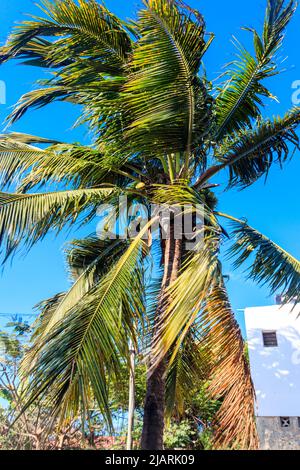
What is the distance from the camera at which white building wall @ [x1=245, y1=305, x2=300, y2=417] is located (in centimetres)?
1115

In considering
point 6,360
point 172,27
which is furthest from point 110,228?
point 6,360

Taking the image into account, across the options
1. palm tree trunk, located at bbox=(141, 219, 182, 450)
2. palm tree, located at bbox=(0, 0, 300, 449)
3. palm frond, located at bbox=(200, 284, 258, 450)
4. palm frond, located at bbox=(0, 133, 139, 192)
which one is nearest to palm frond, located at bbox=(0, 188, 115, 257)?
palm tree, located at bbox=(0, 0, 300, 449)

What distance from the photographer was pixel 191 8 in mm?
4012

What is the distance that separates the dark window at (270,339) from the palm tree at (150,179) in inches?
288

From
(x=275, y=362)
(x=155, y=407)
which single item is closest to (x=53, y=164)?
(x=155, y=407)

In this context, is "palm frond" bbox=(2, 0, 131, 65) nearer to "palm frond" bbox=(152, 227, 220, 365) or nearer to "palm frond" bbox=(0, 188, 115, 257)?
"palm frond" bbox=(0, 188, 115, 257)

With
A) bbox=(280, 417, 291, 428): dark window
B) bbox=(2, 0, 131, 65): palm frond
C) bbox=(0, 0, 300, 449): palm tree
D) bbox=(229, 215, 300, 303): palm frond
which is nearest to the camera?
bbox=(0, 0, 300, 449): palm tree

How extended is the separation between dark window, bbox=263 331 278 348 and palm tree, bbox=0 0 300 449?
732cm

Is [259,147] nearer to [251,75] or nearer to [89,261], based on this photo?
[251,75]

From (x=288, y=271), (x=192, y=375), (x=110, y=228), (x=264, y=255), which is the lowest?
(x=192, y=375)

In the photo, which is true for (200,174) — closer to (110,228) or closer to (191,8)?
(110,228)

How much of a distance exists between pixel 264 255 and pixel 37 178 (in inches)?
112

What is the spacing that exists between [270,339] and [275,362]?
0.76 m

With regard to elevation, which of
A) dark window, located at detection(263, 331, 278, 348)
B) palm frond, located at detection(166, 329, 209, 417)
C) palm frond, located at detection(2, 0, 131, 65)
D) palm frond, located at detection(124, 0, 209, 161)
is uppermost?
palm frond, located at detection(2, 0, 131, 65)
